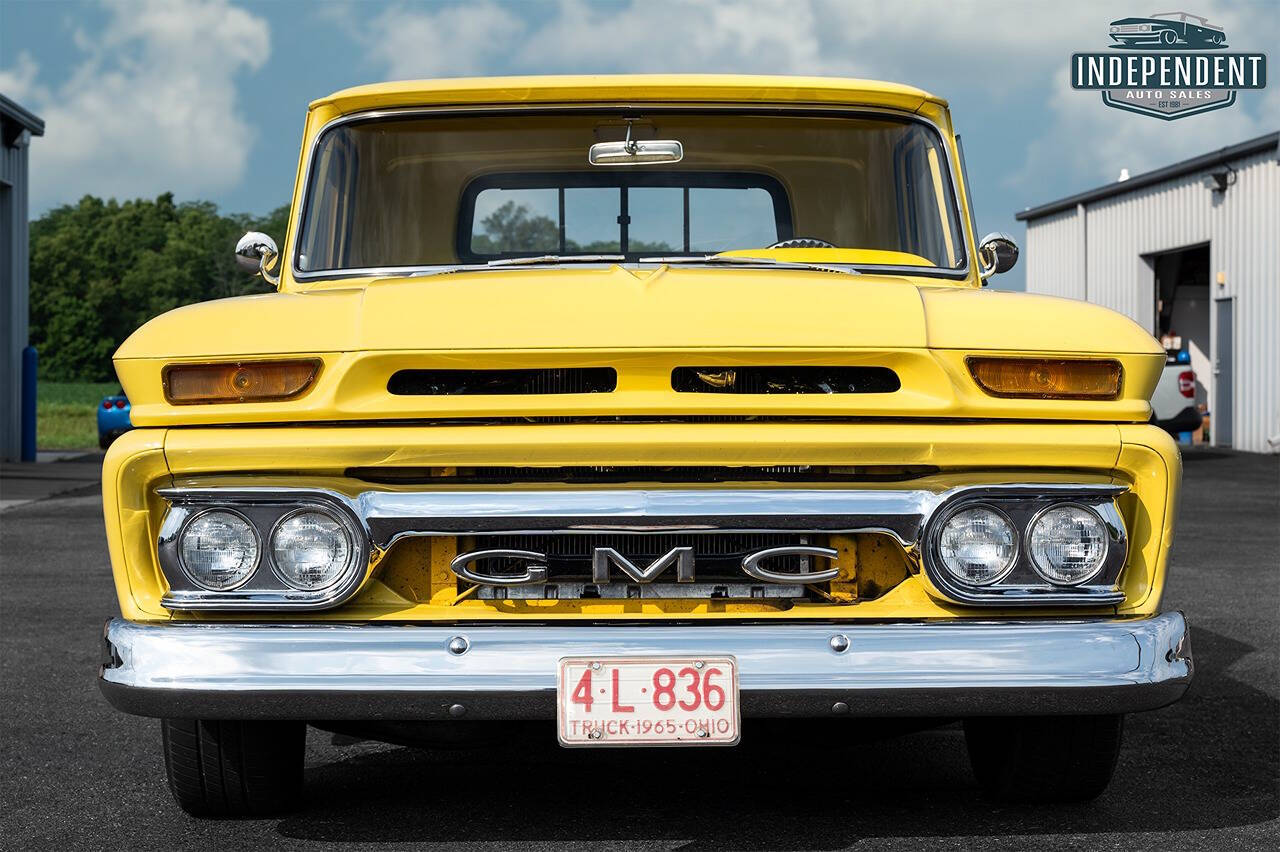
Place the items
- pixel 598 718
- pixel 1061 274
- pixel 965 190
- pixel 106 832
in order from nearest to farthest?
1. pixel 598 718
2. pixel 106 832
3. pixel 965 190
4. pixel 1061 274

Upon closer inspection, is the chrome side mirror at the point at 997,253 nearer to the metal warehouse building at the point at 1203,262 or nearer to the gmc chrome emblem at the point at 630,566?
the gmc chrome emblem at the point at 630,566

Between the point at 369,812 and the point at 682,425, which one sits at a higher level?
the point at 682,425

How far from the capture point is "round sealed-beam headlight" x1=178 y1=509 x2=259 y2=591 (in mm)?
3289

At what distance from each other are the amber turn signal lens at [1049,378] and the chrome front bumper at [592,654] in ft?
1.55

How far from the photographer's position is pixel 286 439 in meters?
3.25

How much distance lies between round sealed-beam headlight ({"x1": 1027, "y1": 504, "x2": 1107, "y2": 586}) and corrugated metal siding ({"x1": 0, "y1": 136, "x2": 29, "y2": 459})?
2071 cm

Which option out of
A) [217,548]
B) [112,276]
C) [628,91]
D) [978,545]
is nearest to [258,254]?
[628,91]

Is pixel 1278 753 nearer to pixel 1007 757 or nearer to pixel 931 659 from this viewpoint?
pixel 1007 757

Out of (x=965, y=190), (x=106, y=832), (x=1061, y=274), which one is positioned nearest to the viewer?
(x=106, y=832)

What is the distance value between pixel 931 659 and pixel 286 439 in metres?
1.34

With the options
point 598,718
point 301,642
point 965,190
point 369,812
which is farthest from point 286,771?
point 965,190

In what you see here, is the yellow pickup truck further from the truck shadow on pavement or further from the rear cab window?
the rear cab window

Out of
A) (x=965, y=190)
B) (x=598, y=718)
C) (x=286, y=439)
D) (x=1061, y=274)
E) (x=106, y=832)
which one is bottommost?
(x=106, y=832)

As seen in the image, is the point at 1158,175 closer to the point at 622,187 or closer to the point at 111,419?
the point at 111,419
